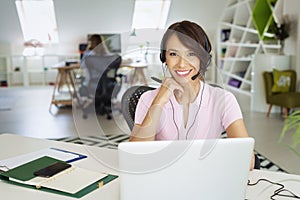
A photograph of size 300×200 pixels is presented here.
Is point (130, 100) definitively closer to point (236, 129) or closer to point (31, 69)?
point (236, 129)

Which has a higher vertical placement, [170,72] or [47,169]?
[170,72]

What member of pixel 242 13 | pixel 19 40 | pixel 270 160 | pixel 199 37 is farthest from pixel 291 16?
pixel 19 40

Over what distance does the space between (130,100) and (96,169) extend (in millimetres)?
365

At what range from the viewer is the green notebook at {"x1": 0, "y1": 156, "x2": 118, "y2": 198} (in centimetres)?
114

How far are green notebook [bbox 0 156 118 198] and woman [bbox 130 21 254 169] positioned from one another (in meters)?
0.21

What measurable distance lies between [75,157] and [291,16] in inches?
183

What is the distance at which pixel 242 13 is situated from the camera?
732 cm

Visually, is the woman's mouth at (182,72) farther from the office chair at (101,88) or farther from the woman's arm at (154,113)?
the office chair at (101,88)

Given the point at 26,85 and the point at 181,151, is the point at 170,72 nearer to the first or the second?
the point at 181,151

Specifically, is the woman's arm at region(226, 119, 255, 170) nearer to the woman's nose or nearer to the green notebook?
the woman's nose

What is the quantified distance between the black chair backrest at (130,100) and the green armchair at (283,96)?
11.8 ft

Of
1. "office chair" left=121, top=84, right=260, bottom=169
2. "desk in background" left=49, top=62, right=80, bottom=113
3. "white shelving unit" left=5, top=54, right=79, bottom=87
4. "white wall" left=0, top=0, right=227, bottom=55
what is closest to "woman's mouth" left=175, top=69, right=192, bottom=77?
"office chair" left=121, top=84, right=260, bottom=169

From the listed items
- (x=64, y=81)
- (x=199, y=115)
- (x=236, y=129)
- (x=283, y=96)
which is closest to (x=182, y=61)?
(x=199, y=115)

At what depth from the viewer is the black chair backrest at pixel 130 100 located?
1.54 meters
